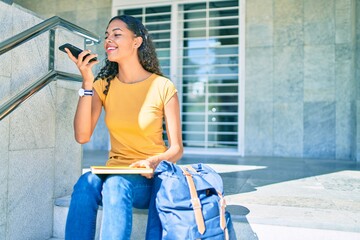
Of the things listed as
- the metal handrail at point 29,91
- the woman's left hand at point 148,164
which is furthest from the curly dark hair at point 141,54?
the woman's left hand at point 148,164

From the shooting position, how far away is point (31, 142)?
1940mm

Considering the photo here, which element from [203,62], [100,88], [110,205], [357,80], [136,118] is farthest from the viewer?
[203,62]

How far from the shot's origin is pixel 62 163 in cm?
219

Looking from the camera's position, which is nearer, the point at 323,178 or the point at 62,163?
the point at 62,163

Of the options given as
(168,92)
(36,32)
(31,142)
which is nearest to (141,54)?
(168,92)

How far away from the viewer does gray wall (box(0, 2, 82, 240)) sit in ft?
5.83

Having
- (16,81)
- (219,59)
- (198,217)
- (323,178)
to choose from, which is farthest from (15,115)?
(219,59)

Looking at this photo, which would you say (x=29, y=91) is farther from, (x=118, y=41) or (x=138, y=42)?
(x=138, y=42)

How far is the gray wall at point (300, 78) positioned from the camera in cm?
482

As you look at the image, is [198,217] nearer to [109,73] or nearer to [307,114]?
[109,73]

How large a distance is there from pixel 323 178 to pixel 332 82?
225 centimetres

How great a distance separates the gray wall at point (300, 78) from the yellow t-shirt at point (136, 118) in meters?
3.59

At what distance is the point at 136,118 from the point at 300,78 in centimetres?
390

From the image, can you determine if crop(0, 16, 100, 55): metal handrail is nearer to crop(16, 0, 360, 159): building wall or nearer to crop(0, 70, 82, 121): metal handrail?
crop(0, 70, 82, 121): metal handrail
